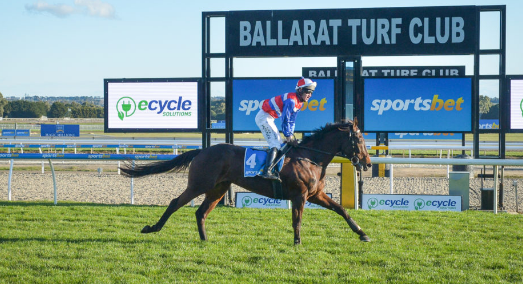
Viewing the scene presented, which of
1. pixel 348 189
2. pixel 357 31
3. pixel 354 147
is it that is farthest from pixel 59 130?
pixel 354 147

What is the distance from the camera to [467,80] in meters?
8.87

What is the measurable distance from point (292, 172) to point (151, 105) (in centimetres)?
435

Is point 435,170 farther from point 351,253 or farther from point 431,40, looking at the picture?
point 351,253

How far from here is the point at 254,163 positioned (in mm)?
5770

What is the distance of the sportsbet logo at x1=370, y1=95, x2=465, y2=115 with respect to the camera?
8.94 meters

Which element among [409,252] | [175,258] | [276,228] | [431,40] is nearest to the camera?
[175,258]

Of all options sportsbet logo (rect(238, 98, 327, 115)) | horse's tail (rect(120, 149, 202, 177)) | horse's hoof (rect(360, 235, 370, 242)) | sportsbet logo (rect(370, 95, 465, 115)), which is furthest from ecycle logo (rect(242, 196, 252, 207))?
horse's hoof (rect(360, 235, 370, 242))

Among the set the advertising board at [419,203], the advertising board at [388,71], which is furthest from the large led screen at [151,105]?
the advertising board at [388,71]

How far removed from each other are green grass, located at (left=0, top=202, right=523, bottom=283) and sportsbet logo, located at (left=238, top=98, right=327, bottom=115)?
2072 millimetres

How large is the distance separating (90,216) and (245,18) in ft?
13.3

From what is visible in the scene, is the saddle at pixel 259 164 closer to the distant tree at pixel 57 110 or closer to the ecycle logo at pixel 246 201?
the ecycle logo at pixel 246 201

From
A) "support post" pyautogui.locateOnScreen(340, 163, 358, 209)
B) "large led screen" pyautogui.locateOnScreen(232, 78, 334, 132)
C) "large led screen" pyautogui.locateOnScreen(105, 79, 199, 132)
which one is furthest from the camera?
"large led screen" pyautogui.locateOnScreen(105, 79, 199, 132)

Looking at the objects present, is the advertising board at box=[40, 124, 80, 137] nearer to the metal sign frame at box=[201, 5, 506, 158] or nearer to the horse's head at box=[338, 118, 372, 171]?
the metal sign frame at box=[201, 5, 506, 158]

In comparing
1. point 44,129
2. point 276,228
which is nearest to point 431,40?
point 276,228
